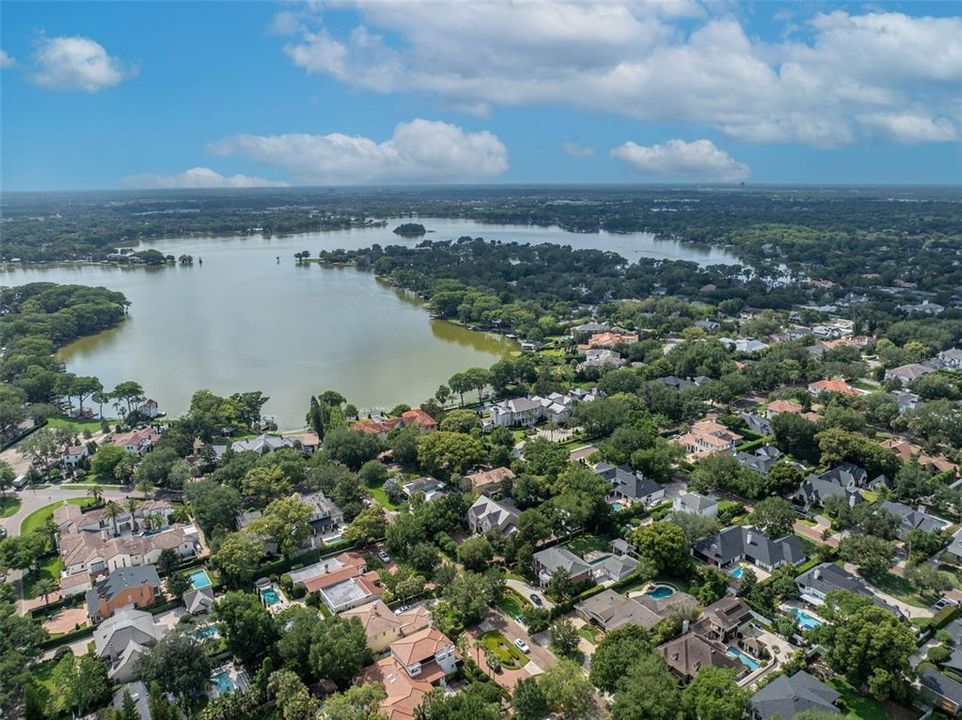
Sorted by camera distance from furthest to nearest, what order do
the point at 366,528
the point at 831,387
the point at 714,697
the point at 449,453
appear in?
the point at 831,387, the point at 449,453, the point at 366,528, the point at 714,697

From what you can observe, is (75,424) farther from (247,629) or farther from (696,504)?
(696,504)

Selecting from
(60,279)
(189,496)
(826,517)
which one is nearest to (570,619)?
(826,517)

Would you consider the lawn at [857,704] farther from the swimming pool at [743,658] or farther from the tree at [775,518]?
the tree at [775,518]

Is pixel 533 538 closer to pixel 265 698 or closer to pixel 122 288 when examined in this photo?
pixel 265 698

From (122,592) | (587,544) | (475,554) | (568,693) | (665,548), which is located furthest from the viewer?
(587,544)

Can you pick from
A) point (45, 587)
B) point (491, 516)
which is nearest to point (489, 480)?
point (491, 516)

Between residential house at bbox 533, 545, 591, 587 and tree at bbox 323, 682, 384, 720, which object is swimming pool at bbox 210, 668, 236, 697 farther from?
residential house at bbox 533, 545, 591, 587

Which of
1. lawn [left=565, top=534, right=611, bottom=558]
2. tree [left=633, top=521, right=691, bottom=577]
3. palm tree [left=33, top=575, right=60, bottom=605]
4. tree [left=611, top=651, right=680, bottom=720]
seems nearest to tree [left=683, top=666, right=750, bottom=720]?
tree [left=611, top=651, right=680, bottom=720]
